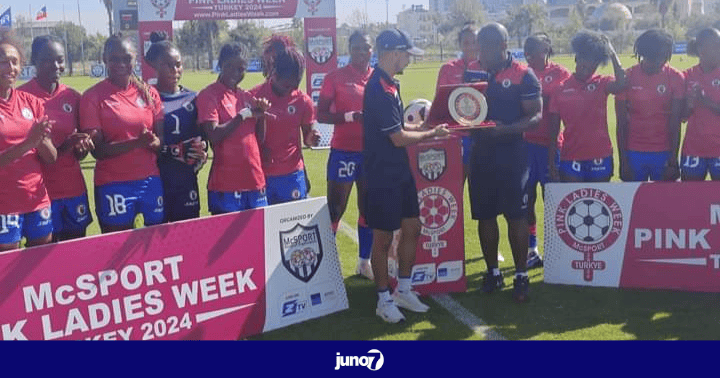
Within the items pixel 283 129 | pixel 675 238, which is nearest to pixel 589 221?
pixel 675 238

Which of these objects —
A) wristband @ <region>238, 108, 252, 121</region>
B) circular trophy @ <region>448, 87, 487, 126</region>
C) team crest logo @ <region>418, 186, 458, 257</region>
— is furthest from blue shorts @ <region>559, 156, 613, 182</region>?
wristband @ <region>238, 108, 252, 121</region>

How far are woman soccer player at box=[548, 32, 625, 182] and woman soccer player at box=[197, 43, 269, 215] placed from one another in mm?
2692

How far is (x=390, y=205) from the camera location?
18.4 feet

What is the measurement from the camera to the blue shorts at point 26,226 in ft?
15.4

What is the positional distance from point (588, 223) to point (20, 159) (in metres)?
4.39

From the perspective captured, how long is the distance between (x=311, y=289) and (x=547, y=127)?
2682mm

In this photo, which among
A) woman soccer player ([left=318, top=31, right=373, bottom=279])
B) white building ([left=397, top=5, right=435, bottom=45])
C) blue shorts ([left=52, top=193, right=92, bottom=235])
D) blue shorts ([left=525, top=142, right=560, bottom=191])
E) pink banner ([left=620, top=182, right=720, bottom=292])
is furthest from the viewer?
white building ([left=397, top=5, right=435, bottom=45])

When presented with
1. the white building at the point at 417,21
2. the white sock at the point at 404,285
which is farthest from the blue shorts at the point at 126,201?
the white building at the point at 417,21

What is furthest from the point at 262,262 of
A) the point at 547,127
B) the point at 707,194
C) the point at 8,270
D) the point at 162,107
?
the point at 707,194

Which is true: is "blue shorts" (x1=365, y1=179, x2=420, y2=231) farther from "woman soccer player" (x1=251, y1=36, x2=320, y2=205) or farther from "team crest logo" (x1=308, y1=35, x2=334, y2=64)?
"team crest logo" (x1=308, y1=35, x2=334, y2=64)

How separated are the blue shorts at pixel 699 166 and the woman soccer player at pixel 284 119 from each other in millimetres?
3213

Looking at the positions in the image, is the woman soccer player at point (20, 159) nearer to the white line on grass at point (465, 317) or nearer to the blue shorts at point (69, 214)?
the blue shorts at point (69, 214)

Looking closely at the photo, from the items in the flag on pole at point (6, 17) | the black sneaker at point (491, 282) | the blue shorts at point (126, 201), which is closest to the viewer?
the blue shorts at point (126, 201)

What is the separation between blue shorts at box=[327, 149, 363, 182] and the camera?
22.5ft
